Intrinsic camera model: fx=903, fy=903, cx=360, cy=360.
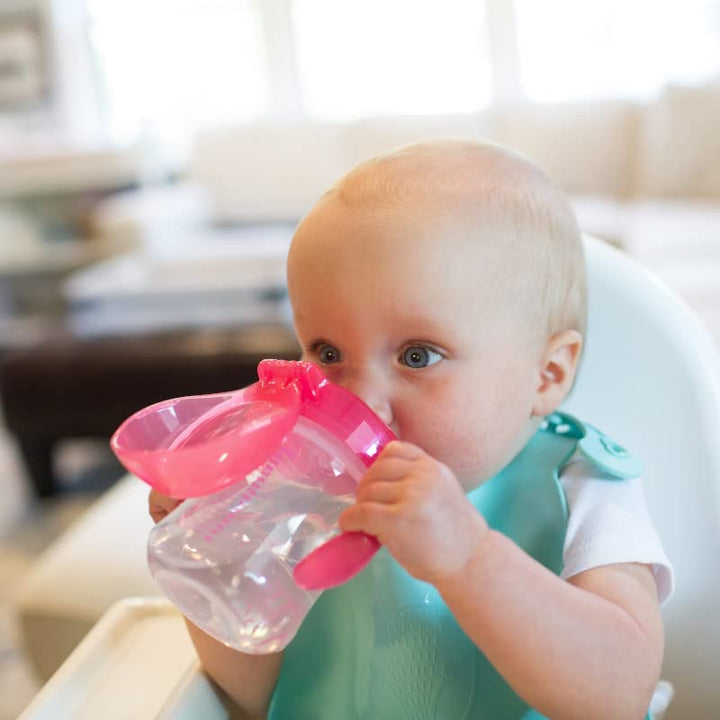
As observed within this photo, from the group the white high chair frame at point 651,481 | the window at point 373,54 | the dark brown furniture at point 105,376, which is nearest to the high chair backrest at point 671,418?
the white high chair frame at point 651,481

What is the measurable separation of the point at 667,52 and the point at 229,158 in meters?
1.89

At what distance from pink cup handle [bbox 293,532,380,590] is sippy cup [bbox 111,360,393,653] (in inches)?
1.1

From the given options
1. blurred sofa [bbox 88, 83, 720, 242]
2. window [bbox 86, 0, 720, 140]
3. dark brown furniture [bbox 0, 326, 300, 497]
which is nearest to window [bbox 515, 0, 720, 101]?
window [bbox 86, 0, 720, 140]

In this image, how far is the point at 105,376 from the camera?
2234 mm

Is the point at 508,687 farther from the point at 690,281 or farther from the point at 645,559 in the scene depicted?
the point at 690,281

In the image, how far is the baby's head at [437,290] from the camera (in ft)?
1.72

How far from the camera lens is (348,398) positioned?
1.64 feet

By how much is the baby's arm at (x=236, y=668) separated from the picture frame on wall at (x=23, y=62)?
14.9 feet

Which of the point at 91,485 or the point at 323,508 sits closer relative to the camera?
the point at 323,508

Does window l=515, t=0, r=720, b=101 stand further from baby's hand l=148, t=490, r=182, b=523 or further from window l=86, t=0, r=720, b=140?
baby's hand l=148, t=490, r=182, b=523

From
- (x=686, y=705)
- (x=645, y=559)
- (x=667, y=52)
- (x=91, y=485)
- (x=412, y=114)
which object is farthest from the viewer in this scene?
(x=667, y=52)

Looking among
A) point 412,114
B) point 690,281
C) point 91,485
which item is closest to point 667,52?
point 412,114

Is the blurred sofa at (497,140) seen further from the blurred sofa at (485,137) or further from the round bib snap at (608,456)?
the round bib snap at (608,456)

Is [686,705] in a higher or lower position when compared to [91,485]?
higher
